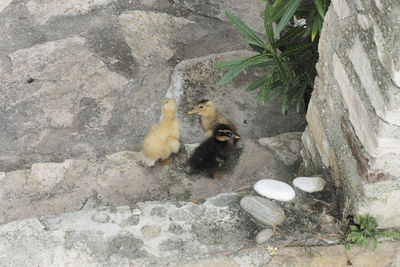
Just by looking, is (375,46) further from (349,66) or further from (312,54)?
(312,54)

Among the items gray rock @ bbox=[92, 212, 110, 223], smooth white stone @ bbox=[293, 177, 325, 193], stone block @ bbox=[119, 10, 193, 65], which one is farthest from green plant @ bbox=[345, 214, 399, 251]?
stone block @ bbox=[119, 10, 193, 65]

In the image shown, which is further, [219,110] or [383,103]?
[219,110]

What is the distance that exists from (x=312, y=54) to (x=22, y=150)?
2542 millimetres

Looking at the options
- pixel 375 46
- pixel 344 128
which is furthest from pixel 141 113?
pixel 375 46

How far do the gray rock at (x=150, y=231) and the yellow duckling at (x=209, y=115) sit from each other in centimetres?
163

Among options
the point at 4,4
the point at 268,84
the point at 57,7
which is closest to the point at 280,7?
the point at 268,84

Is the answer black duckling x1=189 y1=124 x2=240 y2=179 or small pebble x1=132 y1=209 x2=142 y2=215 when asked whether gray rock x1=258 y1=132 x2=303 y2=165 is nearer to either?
black duckling x1=189 y1=124 x2=240 y2=179

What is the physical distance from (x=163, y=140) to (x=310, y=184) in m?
1.36

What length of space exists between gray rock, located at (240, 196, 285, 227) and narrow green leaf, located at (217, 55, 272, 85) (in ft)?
4.00

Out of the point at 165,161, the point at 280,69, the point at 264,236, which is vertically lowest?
the point at 165,161

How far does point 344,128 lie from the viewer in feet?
8.82

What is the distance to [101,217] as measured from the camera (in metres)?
2.72

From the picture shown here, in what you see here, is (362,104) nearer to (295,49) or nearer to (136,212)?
(136,212)

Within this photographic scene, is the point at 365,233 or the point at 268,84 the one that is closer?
the point at 365,233
